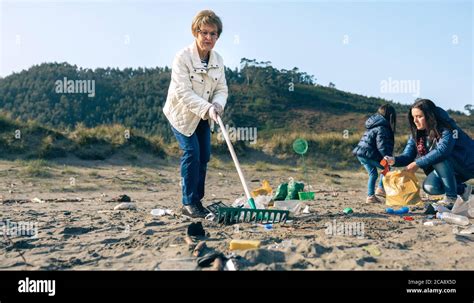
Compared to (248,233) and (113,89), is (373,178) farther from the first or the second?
(113,89)

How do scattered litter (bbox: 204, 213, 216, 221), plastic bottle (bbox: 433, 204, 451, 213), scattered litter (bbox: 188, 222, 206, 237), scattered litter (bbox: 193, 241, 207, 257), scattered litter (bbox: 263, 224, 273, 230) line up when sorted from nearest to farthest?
scattered litter (bbox: 193, 241, 207, 257)
scattered litter (bbox: 188, 222, 206, 237)
scattered litter (bbox: 263, 224, 273, 230)
scattered litter (bbox: 204, 213, 216, 221)
plastic bottle (bbox: 433, 204, 451, 213)

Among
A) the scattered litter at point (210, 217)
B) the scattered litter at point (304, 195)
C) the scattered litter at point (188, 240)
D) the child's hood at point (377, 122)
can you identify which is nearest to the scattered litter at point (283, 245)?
the scattered litter at point (188, 240)

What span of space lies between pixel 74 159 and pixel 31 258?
27.1 ft

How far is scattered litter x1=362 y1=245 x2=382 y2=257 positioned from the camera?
3.05 metres

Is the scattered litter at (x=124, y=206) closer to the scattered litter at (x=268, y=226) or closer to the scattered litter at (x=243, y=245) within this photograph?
the scattered litter at (x=268, y=226)

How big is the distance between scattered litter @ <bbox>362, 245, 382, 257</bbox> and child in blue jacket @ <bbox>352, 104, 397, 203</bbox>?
274 centimetres

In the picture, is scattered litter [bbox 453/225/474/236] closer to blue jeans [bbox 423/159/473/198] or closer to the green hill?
blue jeans [bbox 423/159/473/198]

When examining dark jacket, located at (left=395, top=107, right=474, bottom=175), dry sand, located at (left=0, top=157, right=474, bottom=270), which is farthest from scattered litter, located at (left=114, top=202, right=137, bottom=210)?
dark jacket, located at (left=395, top=107, right=474, bottom=175)

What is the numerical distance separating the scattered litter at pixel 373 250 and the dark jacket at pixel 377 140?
2.89 meters

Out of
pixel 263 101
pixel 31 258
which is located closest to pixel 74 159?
pixel 31 258

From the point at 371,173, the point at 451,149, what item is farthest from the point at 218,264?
→ the point at 371,173

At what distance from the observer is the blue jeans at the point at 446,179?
16.6 feet

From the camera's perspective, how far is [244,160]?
15742 millimetres

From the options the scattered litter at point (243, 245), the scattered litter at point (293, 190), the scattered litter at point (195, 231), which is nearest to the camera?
the scattered litter at point (243, 245)
